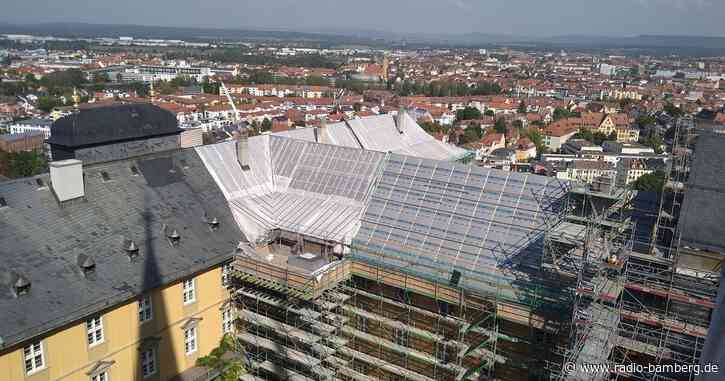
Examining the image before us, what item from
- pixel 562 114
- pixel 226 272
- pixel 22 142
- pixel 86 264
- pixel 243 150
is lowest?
pixel 22 142

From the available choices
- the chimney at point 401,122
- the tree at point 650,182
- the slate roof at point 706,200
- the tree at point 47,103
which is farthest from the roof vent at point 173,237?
the tree at point 47,103

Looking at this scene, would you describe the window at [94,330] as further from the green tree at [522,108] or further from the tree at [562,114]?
the green tree at [522,108]

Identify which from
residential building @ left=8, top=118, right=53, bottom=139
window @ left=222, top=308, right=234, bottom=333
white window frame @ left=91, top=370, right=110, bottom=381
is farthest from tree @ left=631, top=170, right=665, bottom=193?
residential building @ left=8, top=118, right=53, bottom=139

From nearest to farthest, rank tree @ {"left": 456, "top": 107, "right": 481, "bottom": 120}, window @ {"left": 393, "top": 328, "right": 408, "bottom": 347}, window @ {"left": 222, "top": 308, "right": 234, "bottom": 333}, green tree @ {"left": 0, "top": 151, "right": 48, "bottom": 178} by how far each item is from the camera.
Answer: window @ {"left": 393, "top": 328, "right": 408, "bottom": 347}, window @ {"left": 222, "top": 308, "right": 234, "bottom": 333}, green tree @ {"left": 0, "top": 151, "right": 48, "bottom": 178}, tree @ {"left": 456, "top": 107, "right": 481, "bottom": 120}

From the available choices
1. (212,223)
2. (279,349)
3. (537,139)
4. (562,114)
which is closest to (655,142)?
(537,139)

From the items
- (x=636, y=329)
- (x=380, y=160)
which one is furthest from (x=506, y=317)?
(x=380, y=160)

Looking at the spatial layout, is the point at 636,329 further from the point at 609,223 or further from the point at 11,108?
the point at 11,108

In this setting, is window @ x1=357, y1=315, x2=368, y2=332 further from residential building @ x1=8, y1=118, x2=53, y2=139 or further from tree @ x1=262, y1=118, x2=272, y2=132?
residential building @ x1=8, y1=118, x2=53, y2=139

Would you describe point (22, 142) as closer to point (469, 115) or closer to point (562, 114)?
point (469, 115)
